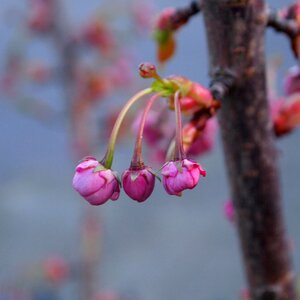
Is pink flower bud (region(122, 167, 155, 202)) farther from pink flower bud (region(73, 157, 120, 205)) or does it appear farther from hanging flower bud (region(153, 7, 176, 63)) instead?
hanging flower bud (region(153, 7, 176, 63))

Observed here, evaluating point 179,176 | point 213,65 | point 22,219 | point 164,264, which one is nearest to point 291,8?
point 213,65

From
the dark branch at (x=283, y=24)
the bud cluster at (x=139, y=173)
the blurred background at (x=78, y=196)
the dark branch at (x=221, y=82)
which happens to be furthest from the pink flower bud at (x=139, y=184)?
the blurred background at (x=78, y=196)

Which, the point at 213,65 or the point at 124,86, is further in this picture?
the point at 124,86

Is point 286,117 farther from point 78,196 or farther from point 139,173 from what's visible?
point 78,196

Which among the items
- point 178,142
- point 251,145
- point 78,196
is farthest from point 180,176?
point 78,196

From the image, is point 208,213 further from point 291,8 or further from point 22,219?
point 291,8

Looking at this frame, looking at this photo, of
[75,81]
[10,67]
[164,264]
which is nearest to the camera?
[75,81]

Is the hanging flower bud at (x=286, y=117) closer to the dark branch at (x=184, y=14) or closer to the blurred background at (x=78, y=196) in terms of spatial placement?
the dark branch at (x=184, y=14)
